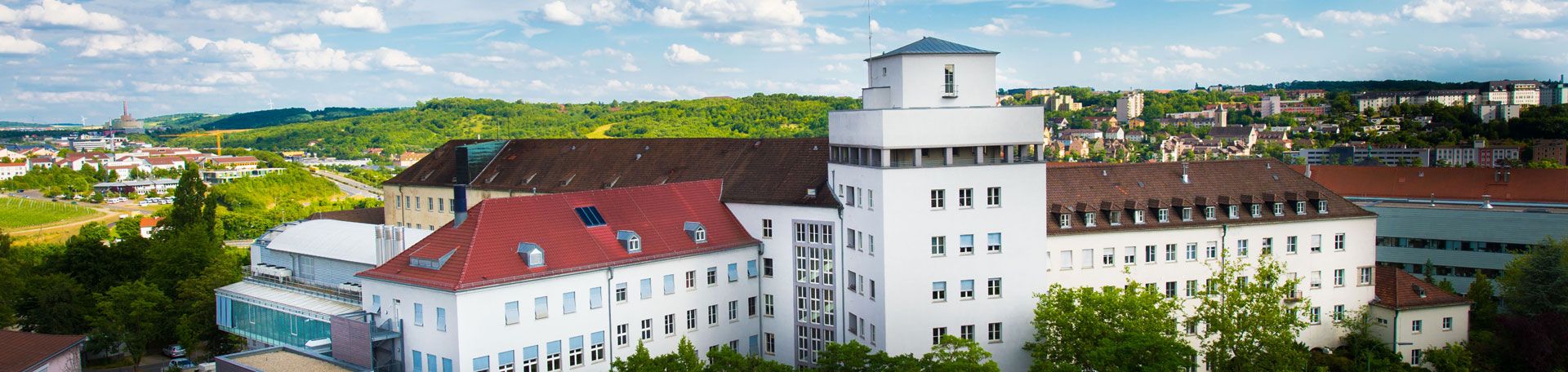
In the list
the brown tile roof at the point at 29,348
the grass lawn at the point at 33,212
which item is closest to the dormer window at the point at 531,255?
the brown tile roof at the point at 29,348

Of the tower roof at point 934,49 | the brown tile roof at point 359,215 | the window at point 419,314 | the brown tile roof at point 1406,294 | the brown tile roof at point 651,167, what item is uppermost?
the tower roof at point 934,49

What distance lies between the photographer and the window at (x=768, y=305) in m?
54.7

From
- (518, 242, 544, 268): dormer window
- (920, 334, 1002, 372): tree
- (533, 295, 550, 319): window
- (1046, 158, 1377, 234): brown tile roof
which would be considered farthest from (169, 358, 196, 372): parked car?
(1046, 158, 1377, 234): brown tile roof

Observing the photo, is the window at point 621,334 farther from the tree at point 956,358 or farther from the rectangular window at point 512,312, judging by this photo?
the tree at point 956,358

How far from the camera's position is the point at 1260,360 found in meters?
44.9

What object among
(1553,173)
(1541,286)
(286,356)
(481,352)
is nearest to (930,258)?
Answer: (481,352)

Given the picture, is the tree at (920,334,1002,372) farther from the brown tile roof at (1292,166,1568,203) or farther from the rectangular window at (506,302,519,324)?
the brown tile roof at (1292,166,1568,203)

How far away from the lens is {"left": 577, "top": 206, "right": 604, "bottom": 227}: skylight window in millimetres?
49369

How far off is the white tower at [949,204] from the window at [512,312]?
15419 mm

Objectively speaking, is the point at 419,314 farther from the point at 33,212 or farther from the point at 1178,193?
the point at 33,212

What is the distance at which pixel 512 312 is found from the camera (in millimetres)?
44594

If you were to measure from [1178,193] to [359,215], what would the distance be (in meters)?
66.9

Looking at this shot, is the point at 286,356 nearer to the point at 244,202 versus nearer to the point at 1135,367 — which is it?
the point at 1135,367

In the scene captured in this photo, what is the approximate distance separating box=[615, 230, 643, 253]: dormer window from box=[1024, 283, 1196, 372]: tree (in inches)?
712
